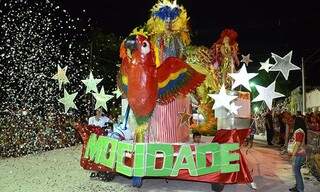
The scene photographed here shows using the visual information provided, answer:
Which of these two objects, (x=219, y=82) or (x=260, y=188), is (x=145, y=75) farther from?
(x=219, y=82)

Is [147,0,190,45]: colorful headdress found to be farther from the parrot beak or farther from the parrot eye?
the parrot beak

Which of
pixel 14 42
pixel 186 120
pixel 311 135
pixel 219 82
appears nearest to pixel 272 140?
pixel 219 82

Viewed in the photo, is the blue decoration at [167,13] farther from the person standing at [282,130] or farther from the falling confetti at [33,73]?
the person standing at [282,130]

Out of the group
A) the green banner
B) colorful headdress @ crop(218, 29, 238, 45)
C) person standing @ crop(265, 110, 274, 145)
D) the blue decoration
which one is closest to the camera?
the green banner

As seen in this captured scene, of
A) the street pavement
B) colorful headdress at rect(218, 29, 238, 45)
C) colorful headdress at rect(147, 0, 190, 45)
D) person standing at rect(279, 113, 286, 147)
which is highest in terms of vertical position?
colorful headdress at rect(218, 29, 238, 45)

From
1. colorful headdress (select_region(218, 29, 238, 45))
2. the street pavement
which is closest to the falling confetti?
the street pavement

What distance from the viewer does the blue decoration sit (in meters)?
10.4

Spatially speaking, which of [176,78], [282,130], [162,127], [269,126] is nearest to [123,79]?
[176,78]

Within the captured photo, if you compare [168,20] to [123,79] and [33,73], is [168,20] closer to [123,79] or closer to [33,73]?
[123,79]

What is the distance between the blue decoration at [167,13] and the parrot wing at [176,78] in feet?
5.63

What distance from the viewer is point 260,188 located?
9273 mm

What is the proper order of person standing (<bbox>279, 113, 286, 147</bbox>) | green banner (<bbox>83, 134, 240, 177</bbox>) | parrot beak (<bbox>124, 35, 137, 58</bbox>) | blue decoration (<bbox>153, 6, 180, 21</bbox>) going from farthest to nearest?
person standing (<bbox>279, 113, 286, 147</bbox>)
blue decoration (<bbox>153, 6, 180, 21</bbox>)
parrot beak (<bbox>124, 35, 137, 58</bbox>)
green banner (<bbox>83, 134, 240, 177</bbox>)

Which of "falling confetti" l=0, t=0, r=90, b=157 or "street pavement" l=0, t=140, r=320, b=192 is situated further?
"falling confetti" l=0, t=0, r=90, b=157

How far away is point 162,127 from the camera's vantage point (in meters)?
9.73
